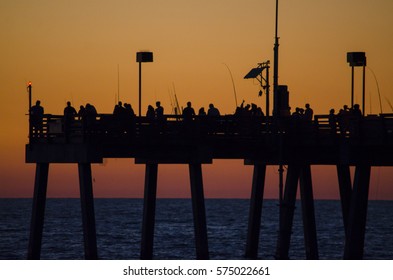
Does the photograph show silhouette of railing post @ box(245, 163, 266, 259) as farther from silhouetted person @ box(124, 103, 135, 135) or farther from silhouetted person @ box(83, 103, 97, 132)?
silhouetted person @ box(83, 103, 97, 132)

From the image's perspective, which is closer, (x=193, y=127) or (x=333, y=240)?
(x=193, y=127)

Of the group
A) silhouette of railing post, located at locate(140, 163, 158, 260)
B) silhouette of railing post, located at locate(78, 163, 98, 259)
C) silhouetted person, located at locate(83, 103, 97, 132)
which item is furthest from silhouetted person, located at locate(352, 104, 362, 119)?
silhouette of railing post, located at locate(78, 163, 98, 259)

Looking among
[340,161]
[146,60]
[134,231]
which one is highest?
[146,60]

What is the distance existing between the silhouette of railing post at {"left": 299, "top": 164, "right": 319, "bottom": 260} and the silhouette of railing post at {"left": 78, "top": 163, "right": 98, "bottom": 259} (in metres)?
11.5

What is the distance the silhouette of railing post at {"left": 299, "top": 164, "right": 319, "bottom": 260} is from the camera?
63.4m

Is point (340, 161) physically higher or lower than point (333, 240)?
higher

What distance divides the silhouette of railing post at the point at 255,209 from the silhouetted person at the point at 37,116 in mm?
11165

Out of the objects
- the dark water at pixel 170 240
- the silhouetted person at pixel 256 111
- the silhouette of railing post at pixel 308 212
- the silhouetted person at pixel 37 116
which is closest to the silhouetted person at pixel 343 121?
the silhouetted person at pixel 256 111

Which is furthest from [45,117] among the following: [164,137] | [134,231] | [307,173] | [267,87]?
[134,231]

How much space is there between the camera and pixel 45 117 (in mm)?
56781

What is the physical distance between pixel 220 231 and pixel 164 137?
65574 mm
